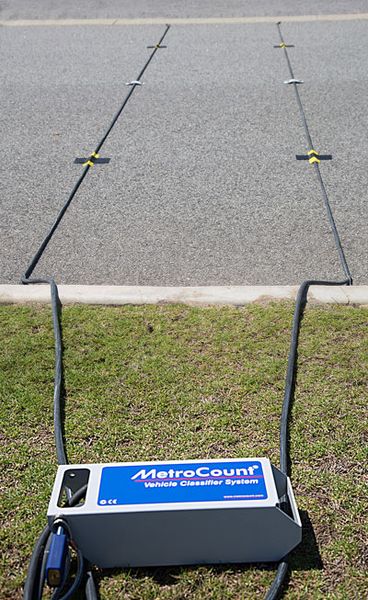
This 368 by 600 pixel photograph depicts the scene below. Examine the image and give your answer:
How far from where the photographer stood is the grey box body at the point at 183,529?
7.31ft

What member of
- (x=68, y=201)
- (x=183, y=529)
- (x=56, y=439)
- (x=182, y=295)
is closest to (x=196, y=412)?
(x=56, y=439)

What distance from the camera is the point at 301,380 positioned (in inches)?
127

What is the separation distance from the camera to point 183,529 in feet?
7.45

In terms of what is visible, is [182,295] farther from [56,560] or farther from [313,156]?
[313,156]

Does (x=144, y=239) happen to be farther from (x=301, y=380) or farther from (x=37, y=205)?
(x=301, y=380)

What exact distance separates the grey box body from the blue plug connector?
3.2 inches

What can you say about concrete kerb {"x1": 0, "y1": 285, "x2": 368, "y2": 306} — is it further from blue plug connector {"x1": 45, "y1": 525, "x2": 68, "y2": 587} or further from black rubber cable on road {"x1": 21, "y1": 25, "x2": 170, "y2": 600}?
blue plug connector {"x1": 45, "y1": 525, "x2": 68, "y2": 587}

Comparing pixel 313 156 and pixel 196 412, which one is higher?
pixel 196 412

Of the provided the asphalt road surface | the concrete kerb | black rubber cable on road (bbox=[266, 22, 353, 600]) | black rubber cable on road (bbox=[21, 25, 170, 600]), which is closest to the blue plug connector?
black rubber cable on road (bbox=[21, 25, 170, 600])

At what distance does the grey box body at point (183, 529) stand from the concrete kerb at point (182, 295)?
5.25ft

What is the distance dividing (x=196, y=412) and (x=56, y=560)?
108 cm

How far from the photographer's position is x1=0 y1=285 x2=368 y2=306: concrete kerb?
3.86 metres

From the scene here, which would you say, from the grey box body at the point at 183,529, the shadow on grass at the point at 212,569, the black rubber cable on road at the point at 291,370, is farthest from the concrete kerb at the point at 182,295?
the shadow on grass at the point at 212,569

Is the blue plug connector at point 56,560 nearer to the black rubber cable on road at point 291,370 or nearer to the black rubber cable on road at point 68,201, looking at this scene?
the black rubber cable on road at point 291,370
